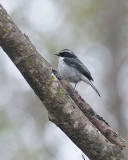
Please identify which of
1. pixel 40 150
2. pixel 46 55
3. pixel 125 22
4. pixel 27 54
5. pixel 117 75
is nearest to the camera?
pixel 27 54

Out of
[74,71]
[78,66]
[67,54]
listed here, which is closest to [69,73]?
[74,71]

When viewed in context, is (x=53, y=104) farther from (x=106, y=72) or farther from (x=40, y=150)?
(x=106, y=72)

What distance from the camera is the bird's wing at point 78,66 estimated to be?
10.0 metres

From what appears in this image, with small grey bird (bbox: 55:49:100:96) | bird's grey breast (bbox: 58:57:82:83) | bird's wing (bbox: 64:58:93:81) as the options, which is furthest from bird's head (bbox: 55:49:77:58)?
bird's grey breast (bbox: 58:57:82:83)

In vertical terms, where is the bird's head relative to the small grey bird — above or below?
above

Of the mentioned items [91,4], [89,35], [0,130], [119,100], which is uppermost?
[91,4]

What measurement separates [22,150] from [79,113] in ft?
36.1

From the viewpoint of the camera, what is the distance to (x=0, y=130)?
50.0 ft

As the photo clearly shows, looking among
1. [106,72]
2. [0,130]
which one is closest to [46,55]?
[106,72]

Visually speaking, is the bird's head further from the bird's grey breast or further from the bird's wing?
the bird's grey breast

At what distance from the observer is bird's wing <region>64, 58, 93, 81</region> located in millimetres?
10023

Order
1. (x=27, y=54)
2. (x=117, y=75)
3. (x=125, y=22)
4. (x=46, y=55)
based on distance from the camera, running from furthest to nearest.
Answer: (x=125, y=22)
(x=46, y=55)
(x=117, y=75)
(x=27, y=54)

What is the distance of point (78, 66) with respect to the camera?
10180 mm

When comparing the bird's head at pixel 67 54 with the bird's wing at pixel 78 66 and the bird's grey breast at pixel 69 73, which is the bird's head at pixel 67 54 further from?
the bird's grey breast at pixel 69 73
